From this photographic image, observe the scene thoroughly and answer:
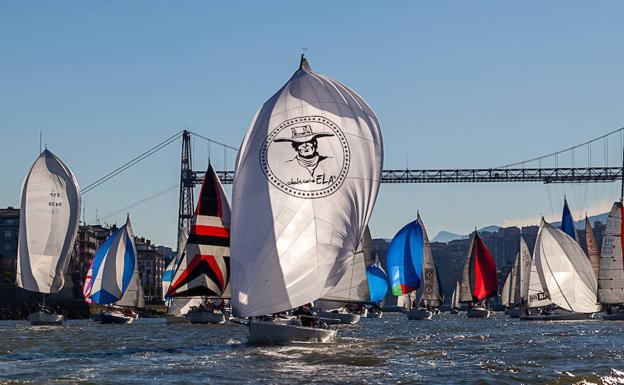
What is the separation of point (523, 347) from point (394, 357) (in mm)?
5146

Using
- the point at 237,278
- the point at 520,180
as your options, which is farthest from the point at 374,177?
the point at 520,180

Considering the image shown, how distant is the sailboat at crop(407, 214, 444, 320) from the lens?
228 feet

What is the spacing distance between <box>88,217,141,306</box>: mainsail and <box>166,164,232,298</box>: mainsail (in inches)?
656

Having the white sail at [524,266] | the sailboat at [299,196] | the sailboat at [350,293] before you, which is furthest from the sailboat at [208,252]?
the white sail at [524,266]

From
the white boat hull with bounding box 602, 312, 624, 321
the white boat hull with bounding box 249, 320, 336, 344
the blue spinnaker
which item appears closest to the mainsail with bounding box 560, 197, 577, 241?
the blue spinnaker

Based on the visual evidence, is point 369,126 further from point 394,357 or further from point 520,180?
point 520,180

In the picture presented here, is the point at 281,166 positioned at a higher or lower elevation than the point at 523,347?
higher

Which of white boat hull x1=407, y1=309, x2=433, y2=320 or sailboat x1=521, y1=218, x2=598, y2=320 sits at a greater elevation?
sailboat x1=521, y1=218, x2=598, y2=320

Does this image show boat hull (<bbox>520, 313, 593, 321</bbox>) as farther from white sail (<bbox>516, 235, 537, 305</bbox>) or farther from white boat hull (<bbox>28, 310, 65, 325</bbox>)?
white boat hull (<bbox>28, 310, 65, 325</bbox>)

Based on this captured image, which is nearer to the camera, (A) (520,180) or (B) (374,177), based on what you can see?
(B) (374,177)

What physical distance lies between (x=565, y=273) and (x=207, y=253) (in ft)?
67.0

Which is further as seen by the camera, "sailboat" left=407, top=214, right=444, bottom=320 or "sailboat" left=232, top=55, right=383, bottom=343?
"sailboat" left=407, top=214, right=444, bottom=320

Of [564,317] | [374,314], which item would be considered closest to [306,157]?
[564,317]

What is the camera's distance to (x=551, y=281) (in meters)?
55.0
